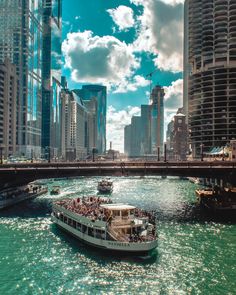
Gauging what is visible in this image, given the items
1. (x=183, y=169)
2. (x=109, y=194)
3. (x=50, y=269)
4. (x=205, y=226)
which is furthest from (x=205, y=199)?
Result: (x=50, y=269)

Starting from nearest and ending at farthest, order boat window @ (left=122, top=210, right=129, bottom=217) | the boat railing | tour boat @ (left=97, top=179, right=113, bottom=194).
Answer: the boat railing → boat window @ (left=122, top=210, right=129, bottom=217) → tour boat @ (left=97, top=179, right=113, bottom=194)

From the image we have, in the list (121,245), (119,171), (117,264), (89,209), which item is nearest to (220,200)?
(119,171)

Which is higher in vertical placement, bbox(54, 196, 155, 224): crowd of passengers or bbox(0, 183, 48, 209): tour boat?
bbox(54, 196, 155, 224): crowd of passengers

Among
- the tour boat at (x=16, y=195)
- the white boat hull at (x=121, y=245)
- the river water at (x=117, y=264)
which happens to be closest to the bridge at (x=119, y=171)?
the tour boat at (x=16, y=195)

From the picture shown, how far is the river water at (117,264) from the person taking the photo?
39.9 meters

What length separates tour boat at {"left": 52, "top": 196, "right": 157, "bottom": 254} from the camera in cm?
5023

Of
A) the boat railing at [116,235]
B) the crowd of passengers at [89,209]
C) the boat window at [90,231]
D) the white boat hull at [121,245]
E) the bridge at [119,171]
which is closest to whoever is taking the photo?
the white boat hull at [121,245]

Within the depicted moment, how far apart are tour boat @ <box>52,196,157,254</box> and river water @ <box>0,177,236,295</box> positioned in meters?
1.46

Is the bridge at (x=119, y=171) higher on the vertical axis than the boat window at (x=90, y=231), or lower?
higher

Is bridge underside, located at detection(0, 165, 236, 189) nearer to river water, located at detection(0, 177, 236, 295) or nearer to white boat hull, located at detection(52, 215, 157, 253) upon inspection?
river water, located at detection(0, 177, 236, 295)

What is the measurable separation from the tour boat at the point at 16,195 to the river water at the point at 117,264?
2413 centimetres

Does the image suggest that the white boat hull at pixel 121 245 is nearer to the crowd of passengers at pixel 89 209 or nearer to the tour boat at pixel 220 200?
the crowd of passengers at pixel 89 209

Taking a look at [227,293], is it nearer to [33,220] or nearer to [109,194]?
[33,220]

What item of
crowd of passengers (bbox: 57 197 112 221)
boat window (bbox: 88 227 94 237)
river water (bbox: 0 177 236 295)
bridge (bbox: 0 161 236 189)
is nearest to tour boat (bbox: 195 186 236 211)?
bridge (bbox: 0 161 236 189)
